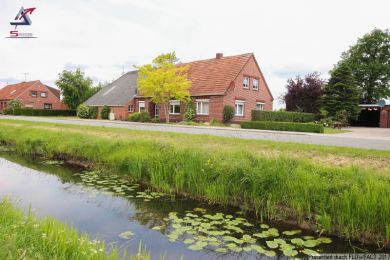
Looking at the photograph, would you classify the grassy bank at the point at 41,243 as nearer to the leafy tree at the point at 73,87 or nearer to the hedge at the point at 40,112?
the hedge at the point at 40,112

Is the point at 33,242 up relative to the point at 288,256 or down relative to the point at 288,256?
up

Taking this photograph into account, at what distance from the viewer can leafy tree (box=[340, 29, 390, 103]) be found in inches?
1812

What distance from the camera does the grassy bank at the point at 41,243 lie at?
2.77 metres

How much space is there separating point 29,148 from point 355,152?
12.4m

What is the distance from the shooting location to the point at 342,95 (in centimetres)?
3481

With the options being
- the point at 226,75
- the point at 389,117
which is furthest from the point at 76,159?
the point at 389,117

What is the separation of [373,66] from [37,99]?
6136cm

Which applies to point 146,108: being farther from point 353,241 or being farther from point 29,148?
point 353,241

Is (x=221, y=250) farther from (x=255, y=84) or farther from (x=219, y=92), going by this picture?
(x=255, y=84)

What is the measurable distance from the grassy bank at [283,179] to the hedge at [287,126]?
12377 millimetres

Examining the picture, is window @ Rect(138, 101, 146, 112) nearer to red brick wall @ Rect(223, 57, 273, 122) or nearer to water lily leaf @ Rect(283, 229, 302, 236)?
red brick wall @ Rect(223, 57, 273, 122)

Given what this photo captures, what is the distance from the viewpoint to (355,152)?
8.70 meters

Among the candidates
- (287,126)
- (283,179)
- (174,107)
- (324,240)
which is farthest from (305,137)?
(174,107)

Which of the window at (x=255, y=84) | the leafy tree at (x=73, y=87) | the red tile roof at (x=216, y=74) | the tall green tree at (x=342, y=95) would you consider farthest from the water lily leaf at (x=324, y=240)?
the leafy tree at (x=73, y=87)
